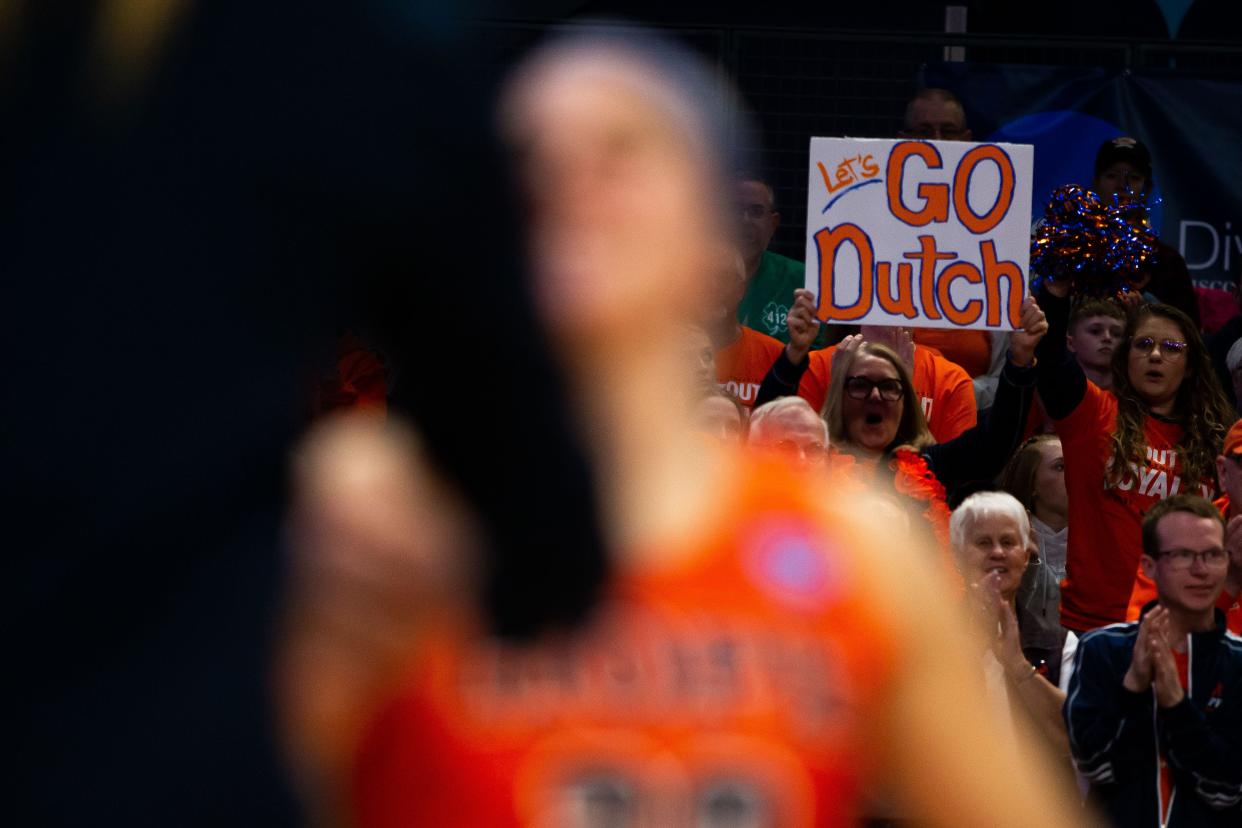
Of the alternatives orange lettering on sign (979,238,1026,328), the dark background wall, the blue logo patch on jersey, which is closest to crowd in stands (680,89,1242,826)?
orange lettering on sign (979,238,1026,328)

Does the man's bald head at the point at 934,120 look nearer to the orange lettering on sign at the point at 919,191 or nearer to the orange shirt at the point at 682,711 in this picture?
the orange lettering on sign at the point at 919,191

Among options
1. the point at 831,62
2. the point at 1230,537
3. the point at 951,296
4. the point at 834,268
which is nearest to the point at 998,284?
the point at 951,296

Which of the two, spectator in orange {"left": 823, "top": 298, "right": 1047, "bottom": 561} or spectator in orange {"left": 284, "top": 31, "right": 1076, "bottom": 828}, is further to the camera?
spectator in orange {"left": 823, "top": 298, "right": 1047, "bottom": 561}

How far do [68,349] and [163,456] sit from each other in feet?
0.20

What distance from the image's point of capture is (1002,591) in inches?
218

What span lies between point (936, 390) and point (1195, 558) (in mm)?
1497

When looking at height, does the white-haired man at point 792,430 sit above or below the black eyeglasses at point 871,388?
below

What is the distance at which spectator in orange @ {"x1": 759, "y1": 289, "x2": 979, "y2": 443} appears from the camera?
6090 mm

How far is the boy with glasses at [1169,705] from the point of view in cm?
487

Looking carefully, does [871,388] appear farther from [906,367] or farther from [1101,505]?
[1101,505]

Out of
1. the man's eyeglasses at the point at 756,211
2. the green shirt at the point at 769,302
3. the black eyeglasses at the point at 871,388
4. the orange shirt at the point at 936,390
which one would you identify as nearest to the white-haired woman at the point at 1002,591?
the black eyeglasses at the point at 871,388

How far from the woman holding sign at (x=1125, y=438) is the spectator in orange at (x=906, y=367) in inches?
15.2

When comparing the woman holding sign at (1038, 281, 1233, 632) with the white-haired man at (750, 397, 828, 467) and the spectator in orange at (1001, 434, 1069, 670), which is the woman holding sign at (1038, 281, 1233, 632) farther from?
the white-haired man at (750, 397, 828, 467)

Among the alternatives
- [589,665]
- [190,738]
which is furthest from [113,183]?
[589,665]
